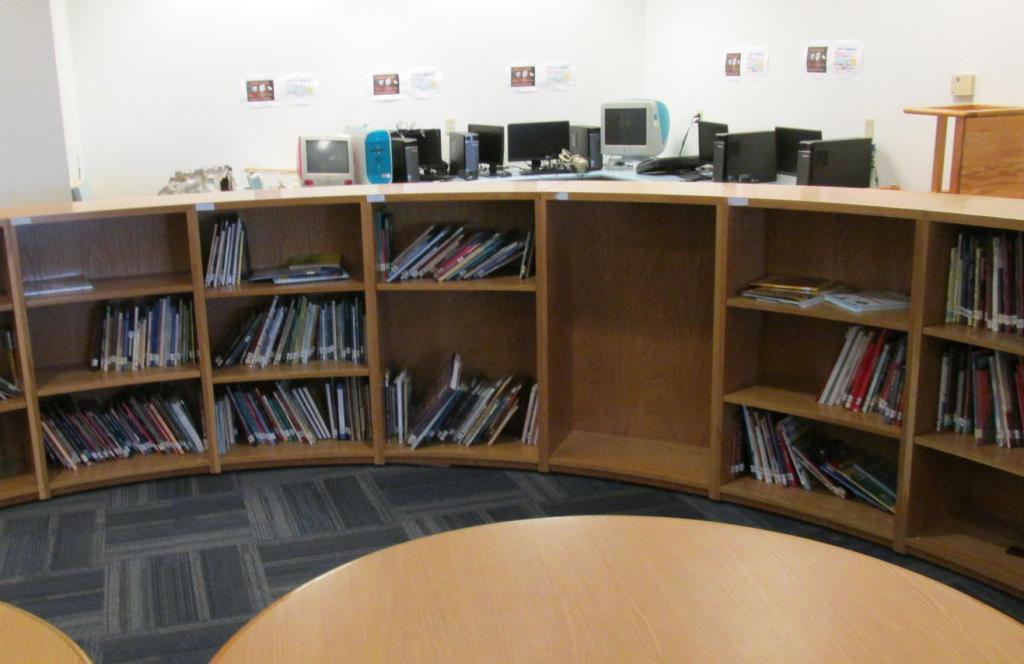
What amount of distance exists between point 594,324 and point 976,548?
60.3 inches

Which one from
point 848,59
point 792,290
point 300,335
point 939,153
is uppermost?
point 848,59

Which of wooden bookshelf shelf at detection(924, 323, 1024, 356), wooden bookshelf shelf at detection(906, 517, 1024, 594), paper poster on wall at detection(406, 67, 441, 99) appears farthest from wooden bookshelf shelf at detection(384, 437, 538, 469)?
paper poster on wall at detection(406, 67, 441, 99)

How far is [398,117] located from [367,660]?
22.9 feet

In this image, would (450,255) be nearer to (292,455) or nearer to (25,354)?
(292,455)

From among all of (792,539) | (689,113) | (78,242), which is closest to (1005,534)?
(792,539)

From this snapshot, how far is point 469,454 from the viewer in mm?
3887

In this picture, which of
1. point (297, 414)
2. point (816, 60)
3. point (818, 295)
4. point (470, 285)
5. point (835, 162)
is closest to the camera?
point (818, 295)

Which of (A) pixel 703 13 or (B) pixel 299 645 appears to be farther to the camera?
(A) pixel 703 13

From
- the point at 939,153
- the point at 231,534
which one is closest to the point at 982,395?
the point at 939,153

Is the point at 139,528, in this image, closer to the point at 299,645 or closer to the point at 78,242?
the point at 78,242

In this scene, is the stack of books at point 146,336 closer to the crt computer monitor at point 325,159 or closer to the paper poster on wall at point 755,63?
the crt computer monitor at point 325,159

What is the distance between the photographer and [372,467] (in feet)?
12.9

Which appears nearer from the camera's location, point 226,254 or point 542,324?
point 542,324

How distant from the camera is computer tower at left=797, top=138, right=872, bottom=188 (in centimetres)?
510
